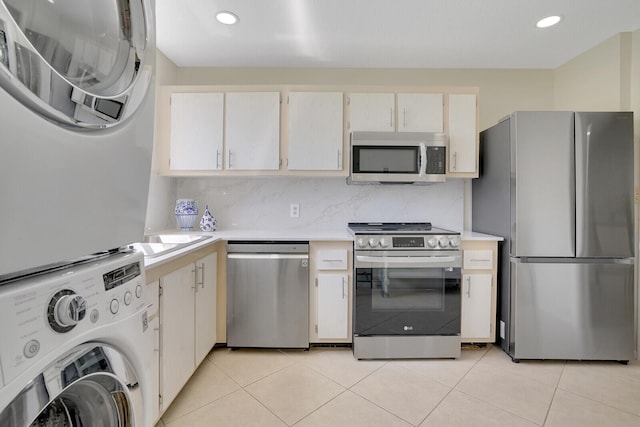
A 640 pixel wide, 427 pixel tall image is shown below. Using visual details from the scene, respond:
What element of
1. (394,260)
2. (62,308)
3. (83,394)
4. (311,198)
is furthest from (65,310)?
(311,198)

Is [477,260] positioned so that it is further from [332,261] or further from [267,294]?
[267,294]

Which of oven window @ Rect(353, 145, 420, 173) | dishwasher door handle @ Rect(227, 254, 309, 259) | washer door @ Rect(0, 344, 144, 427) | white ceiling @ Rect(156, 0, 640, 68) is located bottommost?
washer door @ Rect(0, 344, 144, 427)

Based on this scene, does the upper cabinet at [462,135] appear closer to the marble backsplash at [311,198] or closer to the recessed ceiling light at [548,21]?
the marble backsplash at [311,198]

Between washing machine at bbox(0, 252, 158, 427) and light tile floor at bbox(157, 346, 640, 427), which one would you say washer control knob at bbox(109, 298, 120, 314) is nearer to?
washing machine at bbox(0, 252, 158, 427)

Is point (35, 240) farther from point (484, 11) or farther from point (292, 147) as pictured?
point (484, 11)

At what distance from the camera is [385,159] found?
7.61 ft

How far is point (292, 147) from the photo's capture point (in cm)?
239

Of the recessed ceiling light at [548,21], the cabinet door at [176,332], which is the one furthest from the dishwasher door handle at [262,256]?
the recessed ceiling light at [548,21]

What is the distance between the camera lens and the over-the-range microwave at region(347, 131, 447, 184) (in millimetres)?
2301

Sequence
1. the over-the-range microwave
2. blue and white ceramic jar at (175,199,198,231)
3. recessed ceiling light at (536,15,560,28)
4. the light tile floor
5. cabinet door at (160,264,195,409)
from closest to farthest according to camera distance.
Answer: cabinet door at (160,264,195,409)
the light tile floor
recessed ceiling light at (536,15,560,28)
the over-the-range microwave
blue and white ceramic jar at (175,199,198,231)

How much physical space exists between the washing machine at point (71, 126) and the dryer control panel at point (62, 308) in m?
0.04

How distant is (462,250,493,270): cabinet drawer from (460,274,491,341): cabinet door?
0.07 metres

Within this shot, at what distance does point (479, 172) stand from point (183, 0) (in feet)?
8.60

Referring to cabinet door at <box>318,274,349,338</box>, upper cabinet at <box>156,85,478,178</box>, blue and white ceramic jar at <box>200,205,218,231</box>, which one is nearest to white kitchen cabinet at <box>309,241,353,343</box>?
cabinet door at <box>318,274,349,338</box>
